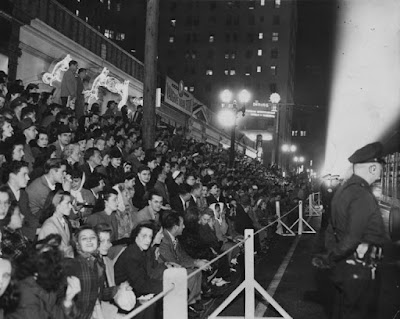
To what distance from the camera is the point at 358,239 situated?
18.4 feet

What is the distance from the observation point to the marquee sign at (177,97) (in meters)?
33.1

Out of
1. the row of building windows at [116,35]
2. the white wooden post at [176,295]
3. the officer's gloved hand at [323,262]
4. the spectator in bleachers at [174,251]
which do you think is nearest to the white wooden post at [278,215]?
the spectator in bleachers at [174,251]

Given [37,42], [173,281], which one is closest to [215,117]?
[37,42]

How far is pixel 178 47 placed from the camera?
11319 cm

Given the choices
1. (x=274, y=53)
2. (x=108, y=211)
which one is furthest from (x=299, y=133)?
(x=108, y=211)

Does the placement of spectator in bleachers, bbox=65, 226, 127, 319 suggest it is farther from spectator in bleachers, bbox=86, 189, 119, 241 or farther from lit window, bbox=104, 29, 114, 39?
lit window, bbox=104, 29, 114, 39

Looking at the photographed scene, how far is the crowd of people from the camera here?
5.46 metres

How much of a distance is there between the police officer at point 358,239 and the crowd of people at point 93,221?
7.75 ft

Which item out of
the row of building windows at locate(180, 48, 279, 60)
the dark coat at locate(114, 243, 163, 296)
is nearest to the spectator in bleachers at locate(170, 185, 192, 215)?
the dark coat at locate(114, 243, 163, 296)

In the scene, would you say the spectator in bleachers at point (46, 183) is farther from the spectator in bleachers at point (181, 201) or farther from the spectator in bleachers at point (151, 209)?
the spectator in bleachers at point (181, 201)

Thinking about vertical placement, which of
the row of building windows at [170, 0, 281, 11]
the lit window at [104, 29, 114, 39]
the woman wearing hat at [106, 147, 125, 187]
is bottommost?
the woman wearing hat at [106, 147, 125, 187]

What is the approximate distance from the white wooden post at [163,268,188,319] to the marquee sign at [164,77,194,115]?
27177mm

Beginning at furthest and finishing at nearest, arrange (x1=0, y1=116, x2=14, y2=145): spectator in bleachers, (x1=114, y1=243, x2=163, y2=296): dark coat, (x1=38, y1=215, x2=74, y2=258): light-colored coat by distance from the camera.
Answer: (x1=0, y1=116, x2=14, y2=145): spectator in bleachers → (x1=114, y1=243, x2=163, y2=296): dark coat → (x1=38, y1=215, x2=74, y2=258): light-colored coat

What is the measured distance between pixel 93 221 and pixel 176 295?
3.66m
